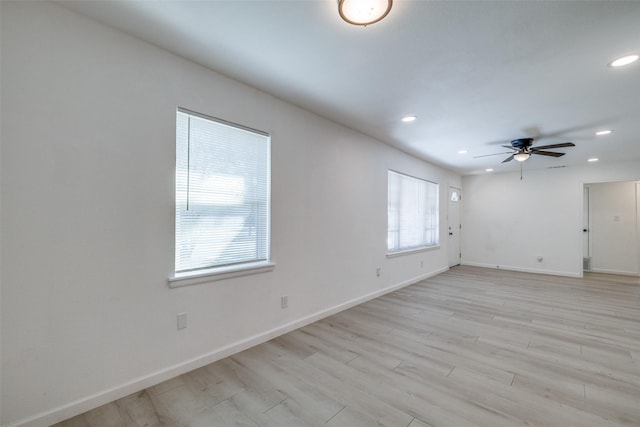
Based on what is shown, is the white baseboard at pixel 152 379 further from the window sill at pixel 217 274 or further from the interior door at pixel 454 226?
the interior door at pixel 454 226

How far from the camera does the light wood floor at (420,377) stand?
6.03 ft

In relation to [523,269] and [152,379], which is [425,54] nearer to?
[152,379]

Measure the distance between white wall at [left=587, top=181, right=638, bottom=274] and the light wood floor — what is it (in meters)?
4.17

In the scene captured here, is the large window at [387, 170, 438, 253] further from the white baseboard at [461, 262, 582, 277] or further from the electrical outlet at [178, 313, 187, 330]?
the electrical outlet at [178, 313, 187, 330]

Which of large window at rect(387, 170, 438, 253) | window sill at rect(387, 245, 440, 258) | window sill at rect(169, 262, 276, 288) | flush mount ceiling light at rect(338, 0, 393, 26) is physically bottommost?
window sill at rect(387, 245, 440, 258)

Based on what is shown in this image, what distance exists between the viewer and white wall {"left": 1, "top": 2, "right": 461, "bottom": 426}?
1.66 metres

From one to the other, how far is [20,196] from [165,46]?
1.46 metres

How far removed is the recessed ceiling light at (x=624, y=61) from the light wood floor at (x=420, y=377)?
2599 mm

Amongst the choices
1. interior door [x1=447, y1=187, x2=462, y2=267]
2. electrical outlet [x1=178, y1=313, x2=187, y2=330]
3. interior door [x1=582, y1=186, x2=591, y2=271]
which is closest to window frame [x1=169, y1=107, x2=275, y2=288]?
electrical outlet [x1=178, y1=313, x2=187, y2=330]

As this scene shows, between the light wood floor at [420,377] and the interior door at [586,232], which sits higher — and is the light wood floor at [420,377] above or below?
below

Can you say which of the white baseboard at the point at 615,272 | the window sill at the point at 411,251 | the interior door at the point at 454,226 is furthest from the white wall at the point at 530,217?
the window sill at the point at 411,251

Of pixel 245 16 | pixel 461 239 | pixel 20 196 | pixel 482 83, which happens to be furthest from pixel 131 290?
pixel 461 239

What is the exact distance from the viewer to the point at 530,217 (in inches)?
277

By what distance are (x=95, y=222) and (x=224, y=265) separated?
1070 millimetres
